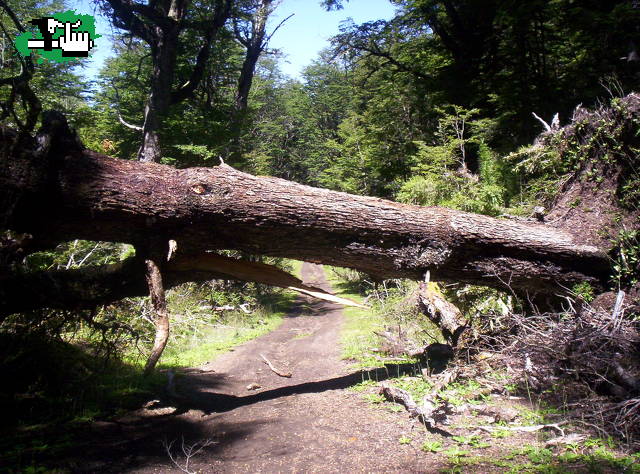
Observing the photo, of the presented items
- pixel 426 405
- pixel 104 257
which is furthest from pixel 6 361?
pixel 104 257

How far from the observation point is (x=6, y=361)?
400 centimetres

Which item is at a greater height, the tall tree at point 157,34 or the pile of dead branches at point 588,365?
the tall tree at point 157,34

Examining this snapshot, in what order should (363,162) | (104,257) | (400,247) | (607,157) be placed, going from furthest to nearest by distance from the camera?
(363,162), (104,257), (607,157), (400,247)

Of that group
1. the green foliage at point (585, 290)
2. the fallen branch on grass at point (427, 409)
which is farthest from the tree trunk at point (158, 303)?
the green foliage at point (585, 290)

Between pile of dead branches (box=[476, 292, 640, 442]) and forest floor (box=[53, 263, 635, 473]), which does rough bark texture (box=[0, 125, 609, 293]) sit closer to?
pile of dead branches (box=[476, 292, 640, 442])

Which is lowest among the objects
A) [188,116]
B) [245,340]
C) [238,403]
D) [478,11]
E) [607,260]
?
[245,340]

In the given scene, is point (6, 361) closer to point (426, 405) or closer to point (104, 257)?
point (426, 405)

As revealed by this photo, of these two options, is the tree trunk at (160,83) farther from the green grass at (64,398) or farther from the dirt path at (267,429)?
the dirt path at (267,429)

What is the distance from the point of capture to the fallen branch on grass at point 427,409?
3.67 meters

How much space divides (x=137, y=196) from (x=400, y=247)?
2911 millimetres

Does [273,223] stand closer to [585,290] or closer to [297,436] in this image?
[297,436]

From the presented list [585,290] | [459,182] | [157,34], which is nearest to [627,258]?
[585,290]

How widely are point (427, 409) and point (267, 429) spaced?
61.0 inches

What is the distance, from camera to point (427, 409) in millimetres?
3812
